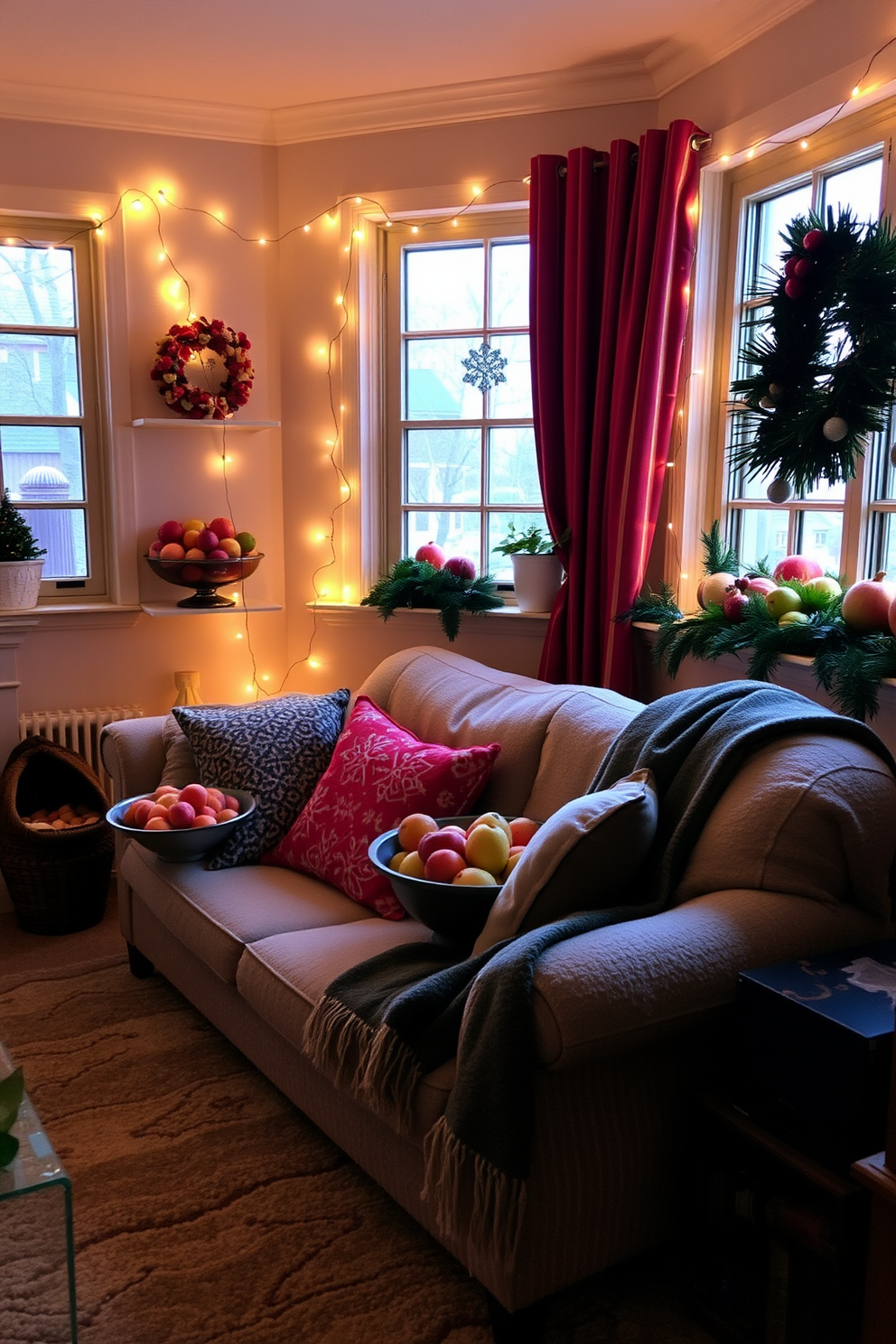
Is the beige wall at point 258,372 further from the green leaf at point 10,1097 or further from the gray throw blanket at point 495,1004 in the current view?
the green leaf at point 10,1097

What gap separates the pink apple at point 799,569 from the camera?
285 cm

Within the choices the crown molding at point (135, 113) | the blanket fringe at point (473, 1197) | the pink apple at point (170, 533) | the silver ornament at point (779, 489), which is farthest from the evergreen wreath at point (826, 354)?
the crown molding at point (135, 113)

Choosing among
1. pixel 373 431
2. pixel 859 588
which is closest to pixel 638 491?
pixel 859 588

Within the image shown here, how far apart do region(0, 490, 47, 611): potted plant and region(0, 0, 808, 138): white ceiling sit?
1296 millimetres

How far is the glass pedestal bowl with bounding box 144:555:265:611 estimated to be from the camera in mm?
3721

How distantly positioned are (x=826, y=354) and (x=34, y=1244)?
252 cm

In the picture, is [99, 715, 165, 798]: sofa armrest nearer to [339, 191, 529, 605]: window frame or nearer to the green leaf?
[339, 191, 529, 605]: window frame

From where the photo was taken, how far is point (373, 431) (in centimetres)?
395

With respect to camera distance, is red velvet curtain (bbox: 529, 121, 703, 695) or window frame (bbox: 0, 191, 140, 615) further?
window frame (bbox: 0, 191, 140, 615)

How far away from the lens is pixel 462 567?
12.2 feet

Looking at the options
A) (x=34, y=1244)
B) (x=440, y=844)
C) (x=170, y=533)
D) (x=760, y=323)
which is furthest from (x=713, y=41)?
(x=34, y=1244)

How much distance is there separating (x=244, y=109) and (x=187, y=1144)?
3.22 m

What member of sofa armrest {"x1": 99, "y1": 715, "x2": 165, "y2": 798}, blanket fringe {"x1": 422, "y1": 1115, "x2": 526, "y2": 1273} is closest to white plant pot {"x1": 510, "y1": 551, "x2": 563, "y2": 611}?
sofa armrest {"x1": 99, "y1": 715, "x2": 165, "y2": 798}

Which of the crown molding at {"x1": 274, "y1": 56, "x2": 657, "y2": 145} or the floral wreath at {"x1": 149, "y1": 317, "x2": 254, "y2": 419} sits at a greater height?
the crown molding at {"x1": 274, "y1": 56, "x2": 657, "y2": 145}
